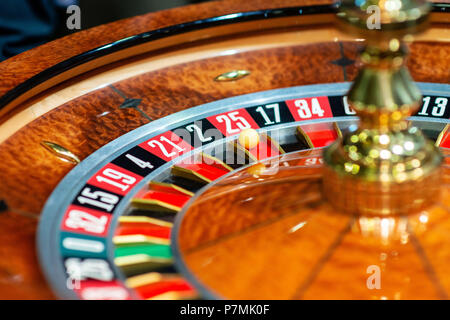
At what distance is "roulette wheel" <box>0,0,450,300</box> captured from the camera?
1.25 metres

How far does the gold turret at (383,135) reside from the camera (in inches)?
50.1

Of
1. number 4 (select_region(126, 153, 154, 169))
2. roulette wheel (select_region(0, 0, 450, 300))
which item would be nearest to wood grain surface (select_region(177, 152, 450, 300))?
roulette wheel (select_region(0, 0, 450, 300))

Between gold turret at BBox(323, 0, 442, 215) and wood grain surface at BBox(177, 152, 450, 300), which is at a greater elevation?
gold turret at BBox(323, 0, 442, 215)

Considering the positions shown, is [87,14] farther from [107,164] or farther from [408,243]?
[408,243]

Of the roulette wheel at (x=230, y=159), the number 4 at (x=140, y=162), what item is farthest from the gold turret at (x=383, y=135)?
the number 4 at (x=140, y=162)

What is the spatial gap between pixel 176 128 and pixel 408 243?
29.4 inches

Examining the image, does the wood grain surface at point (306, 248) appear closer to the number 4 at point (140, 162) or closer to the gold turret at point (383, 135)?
the gold turret at point (383, 135)

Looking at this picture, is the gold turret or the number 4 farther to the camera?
the number 4

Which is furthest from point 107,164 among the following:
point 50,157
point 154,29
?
point 154,29

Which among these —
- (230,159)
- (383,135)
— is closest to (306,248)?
(383,135)

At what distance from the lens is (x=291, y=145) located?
1762 mm

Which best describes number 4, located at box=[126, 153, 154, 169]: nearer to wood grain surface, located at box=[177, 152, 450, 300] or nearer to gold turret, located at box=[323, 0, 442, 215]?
wood grain surface, located at box=[177, 152, 450, 300]
